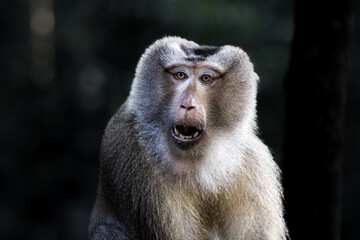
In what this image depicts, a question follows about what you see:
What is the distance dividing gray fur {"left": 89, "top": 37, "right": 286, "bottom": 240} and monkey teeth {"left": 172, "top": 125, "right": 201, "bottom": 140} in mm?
73

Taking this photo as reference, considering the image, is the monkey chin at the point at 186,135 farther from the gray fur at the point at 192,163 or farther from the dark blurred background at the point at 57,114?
the dark blurred background at the point at 57,114

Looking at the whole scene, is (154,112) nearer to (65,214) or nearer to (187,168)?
(187,168)

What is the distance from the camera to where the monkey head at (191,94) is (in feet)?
11.9

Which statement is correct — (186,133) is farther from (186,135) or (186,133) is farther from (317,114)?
(317,114)

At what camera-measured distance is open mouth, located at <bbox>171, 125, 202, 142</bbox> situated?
3.58 metres

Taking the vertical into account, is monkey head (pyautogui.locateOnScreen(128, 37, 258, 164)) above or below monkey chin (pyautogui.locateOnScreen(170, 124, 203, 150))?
above

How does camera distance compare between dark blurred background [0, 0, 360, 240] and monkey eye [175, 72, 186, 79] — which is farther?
dark blurred background [0, 0, 360, 240]

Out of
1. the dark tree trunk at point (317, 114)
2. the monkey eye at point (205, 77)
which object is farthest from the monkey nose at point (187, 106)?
the dark tree trunk at point (317, 114)

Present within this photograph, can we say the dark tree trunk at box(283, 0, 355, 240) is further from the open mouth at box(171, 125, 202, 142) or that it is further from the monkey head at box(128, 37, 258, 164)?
the open mouth at box(171, 125, 202, 142)

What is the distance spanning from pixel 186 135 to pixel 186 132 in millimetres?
20

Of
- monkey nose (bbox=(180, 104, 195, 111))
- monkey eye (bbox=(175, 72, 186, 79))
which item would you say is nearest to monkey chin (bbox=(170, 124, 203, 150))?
monkey nose (bbox=(180, 104, 195, 111))

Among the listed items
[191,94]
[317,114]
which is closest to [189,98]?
[191,94]

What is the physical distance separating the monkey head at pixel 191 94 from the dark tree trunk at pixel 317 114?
1.23 feet

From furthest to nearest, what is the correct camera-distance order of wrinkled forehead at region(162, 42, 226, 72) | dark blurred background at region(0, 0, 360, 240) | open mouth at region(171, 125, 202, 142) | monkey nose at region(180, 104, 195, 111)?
dark blurred background at region(0, 0, 360, 240)
wrinkled forehead at region(162, 42, 226, 72)
open mouth at region(171, 125, 202, 142)
monkey nose at region(180, 104, 195, 111)
